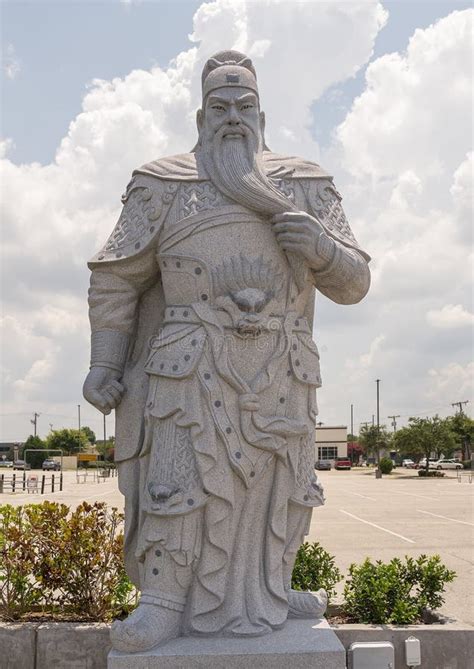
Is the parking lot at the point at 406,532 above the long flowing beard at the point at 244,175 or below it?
below

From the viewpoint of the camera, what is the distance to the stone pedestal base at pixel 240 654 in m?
2.88

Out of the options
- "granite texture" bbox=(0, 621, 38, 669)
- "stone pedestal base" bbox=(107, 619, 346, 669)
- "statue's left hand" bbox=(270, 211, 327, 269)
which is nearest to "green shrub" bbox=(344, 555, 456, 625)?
"stone pedestal base" bbox=(107, 619, 346, 669)

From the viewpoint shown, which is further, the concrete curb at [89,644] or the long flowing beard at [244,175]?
the concrete curb at [89,644]

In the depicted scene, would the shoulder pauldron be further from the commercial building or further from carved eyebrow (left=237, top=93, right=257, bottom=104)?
the commercial building

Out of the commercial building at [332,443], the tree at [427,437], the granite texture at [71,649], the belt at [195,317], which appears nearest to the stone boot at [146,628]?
the belt at [195,317]

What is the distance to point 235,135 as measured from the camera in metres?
3.56

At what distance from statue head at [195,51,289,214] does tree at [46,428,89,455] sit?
68.4m

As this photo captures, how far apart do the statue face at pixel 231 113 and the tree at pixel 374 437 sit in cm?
5201

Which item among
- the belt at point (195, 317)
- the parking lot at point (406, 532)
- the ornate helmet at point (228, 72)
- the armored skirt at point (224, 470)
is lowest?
the parking lot at point (406, 532)

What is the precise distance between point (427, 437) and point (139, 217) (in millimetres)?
38427

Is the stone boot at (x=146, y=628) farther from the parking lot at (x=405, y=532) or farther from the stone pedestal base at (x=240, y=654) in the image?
the parking lot at (x=405, y=532)

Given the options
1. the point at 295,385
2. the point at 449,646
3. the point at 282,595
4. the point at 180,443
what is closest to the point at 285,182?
the point at 295,385

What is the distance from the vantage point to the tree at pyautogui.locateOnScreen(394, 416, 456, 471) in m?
39.8

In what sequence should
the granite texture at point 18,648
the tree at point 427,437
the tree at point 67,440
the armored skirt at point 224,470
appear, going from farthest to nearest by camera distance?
the tree at point 67,440 → the tree at point 427,437 → the granite texture at point 18,648 → the armored skirt at point 224,470
